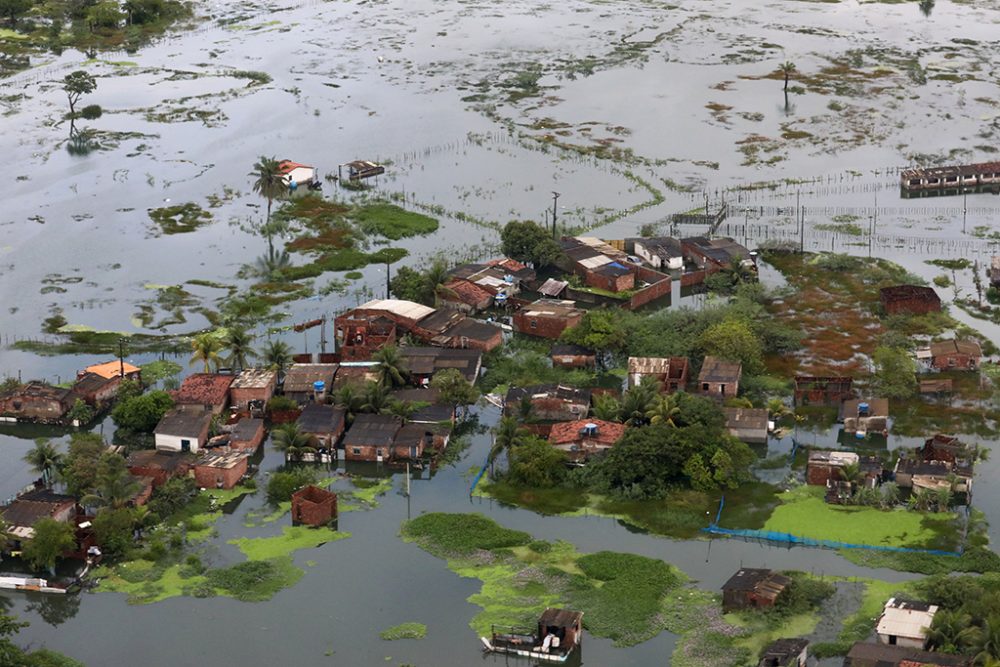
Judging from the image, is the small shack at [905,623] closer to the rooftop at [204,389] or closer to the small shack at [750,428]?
the small shack at [750,428]

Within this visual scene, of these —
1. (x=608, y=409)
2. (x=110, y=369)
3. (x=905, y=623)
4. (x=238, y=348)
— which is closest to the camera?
(x=905, y=623)

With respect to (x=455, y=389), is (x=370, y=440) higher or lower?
lower

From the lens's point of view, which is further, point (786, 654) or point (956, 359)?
point (956, 359)

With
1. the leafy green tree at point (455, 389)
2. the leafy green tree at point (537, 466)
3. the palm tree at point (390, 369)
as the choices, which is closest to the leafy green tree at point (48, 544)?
the leafy green tree at point (537, 466)

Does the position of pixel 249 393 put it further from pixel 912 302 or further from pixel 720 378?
pixel 912 302

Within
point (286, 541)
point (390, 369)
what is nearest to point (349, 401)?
point (390, 369)

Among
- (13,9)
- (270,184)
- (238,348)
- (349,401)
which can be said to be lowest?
(349,401)

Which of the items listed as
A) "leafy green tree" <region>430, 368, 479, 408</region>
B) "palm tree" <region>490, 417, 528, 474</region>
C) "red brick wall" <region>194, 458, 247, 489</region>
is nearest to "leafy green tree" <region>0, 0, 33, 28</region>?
Answer: "leafy green tree" <region>430, 368, 479, 408</region>

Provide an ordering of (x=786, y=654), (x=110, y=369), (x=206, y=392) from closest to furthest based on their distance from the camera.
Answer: (x=786, y=654) → (x=206, y=392) → (x=110, y=369)
